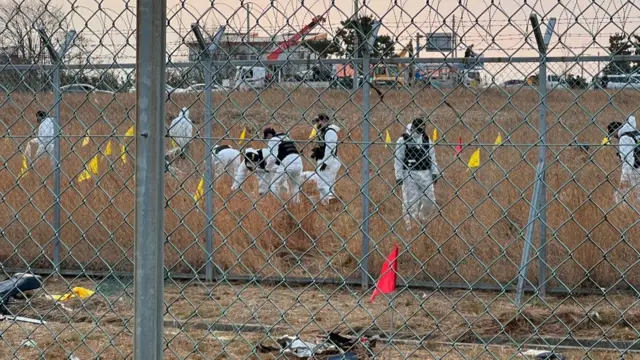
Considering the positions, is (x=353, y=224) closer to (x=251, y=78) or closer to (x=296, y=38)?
(x=251, y=78)

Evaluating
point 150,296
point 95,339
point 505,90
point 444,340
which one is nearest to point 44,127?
point 95,339

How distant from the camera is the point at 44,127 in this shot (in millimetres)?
11859

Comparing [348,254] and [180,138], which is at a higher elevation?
[180,138]

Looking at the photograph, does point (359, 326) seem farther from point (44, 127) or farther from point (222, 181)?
point (44, 127)

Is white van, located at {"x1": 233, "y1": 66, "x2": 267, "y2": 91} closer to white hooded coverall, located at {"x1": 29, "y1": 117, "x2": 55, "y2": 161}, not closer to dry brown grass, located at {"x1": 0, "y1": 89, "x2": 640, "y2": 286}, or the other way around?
white hooded coverall, located at {"x1": 29, "y1": 117, "x2": 55, "y2": 161}

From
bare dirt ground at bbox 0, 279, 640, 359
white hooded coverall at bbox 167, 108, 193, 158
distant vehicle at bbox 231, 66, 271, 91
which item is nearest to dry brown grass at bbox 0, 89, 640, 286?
bare dirt ground at bbox 0, 279, 640, 359

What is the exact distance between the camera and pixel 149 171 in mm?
2139

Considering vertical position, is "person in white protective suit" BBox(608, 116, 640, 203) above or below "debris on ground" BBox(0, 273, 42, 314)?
above

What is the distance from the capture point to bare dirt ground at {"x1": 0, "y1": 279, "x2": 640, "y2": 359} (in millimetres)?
5426

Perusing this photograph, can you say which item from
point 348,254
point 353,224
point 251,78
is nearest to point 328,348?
point 251,78

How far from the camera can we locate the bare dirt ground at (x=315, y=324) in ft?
17.8

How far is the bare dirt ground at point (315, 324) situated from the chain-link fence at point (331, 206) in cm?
3

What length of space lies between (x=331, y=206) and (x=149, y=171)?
22.6 feet

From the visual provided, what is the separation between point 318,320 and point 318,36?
13.8ft
